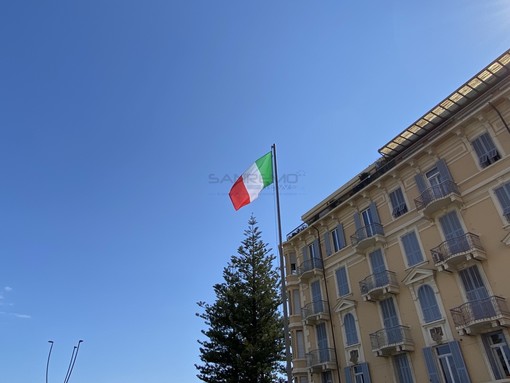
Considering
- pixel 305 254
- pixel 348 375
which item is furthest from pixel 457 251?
pixel 305 254

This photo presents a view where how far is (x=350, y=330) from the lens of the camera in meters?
22.0

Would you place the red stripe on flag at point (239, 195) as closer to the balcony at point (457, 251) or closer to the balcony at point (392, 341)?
the balcony at point (457, 251)

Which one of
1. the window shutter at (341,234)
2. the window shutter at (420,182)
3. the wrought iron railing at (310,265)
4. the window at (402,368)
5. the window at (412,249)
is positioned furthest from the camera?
the wrought iron railing at (310,265)

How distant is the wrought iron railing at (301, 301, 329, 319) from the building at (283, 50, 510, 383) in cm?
10

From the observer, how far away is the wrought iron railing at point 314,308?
955 inches

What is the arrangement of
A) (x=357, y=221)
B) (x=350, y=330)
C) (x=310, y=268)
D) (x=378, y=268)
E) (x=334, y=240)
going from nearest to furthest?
(x=378, y=268) < (x=350, y=330) < (x=357, y=221) < (x=334, y=240) < (x=310, y=268)

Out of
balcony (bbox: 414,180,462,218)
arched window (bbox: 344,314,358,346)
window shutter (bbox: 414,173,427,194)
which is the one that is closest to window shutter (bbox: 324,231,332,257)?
arched window (bbox: 344,314,358,346)

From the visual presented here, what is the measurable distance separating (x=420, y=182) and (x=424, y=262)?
4.64m

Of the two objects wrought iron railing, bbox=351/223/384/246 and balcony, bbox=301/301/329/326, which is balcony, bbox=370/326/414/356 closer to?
balcony, bbox=301/301/329/326

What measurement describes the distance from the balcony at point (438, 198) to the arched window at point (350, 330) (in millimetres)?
8083

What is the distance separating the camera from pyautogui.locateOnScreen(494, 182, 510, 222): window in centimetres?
1631

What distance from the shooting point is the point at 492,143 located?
17859mm

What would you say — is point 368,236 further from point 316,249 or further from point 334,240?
point 316,249

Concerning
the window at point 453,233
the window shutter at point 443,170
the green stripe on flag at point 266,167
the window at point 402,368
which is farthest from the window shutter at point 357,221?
the green stripe on flag at point 266,167
